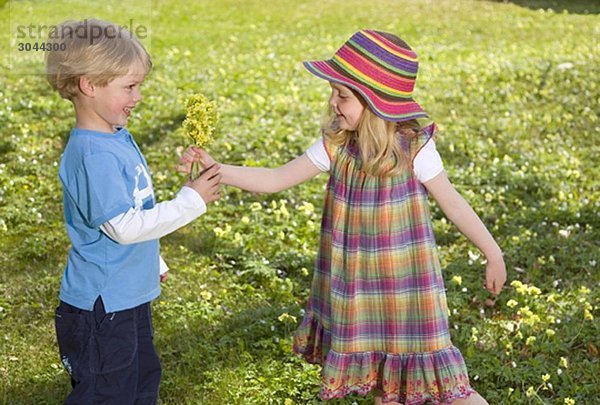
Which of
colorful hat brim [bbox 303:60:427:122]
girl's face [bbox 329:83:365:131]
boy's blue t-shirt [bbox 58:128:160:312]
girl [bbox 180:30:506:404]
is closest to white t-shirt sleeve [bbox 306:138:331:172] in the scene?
girl [bbox 180:30:506:404]

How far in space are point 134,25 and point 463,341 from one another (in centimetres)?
1216

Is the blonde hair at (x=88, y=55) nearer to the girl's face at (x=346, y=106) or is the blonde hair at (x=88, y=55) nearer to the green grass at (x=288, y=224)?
the girl's face at (x=346, y=106)

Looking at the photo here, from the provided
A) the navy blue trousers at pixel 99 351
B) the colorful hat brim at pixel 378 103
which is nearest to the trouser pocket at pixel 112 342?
the navy blue trousers at pixel 99 351

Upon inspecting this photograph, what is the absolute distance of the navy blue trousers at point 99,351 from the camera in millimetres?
3367

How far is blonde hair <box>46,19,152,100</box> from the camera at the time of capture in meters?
3.23

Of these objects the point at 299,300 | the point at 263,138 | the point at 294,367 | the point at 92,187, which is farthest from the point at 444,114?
the point at 92,187

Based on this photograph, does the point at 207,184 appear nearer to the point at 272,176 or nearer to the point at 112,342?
the point at 272,176

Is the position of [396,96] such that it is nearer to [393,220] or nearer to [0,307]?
[393,220]

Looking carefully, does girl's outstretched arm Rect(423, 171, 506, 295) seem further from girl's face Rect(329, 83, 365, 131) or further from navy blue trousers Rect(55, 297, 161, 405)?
navy blue trousers Rect(55, 297, 161, 405)

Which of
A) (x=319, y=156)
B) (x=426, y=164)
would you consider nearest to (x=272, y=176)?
(x=319, y=156)

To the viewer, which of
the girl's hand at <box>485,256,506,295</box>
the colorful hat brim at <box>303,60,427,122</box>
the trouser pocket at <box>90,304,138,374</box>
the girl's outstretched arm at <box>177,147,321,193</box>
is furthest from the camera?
the girl's outstretched arm at <box>177,147,321,193</box>

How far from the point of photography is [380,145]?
140 inches

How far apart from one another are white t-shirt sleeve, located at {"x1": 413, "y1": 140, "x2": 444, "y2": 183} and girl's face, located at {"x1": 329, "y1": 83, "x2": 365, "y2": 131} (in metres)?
0.30

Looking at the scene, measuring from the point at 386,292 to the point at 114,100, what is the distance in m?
1.37
